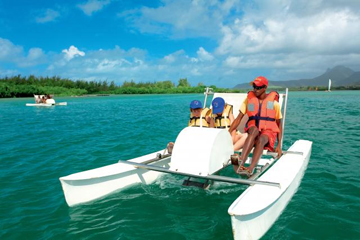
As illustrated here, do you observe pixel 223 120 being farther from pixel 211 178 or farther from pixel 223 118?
pixel 211 178

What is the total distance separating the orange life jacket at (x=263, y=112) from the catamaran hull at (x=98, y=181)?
2.19 meters

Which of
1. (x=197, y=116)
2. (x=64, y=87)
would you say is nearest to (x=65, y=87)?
(x=64, y=87)

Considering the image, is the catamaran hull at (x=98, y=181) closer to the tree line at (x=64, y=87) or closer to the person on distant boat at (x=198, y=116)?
the person on distant boat at (x=198, y=116)

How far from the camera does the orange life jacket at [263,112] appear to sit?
4602 millimetres

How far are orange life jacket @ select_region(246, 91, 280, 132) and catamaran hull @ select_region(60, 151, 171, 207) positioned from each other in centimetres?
219

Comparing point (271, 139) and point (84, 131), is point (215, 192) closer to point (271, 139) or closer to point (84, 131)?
point (271, 139)

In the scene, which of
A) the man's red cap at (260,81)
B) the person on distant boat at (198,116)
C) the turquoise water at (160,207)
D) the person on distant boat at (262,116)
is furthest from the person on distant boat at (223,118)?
the man's red cap at (260,81)

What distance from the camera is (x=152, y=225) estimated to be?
3.63 meters

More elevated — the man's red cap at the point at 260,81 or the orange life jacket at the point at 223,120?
the man's red cap at the point at 260,81

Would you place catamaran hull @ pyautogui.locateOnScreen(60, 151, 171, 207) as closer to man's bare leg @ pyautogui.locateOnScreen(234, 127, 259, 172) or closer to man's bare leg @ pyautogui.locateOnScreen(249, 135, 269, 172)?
man's bare leg @ pyautogui.locateOnScreen(234, 127, 259, 172)

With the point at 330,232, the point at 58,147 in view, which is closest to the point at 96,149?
the point at 58,147

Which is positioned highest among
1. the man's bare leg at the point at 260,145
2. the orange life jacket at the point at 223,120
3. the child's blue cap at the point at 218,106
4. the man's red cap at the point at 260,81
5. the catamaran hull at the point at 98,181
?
the man's red cap at the point at 260,81

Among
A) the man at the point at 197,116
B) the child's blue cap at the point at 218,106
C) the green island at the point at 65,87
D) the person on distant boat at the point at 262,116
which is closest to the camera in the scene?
the person on distant boat at the point at 262,116

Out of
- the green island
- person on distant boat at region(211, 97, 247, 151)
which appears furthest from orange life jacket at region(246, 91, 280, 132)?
the green island
